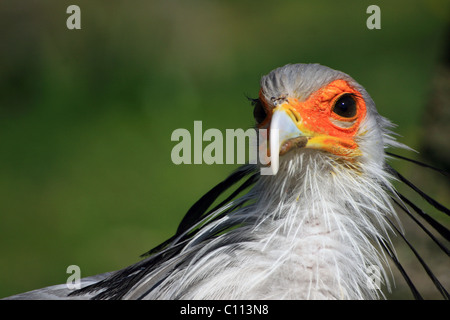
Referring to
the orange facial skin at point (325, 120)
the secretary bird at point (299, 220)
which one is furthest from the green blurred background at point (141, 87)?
the orange facial skin at point (325, 120)

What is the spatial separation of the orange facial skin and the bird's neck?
2.1 inches

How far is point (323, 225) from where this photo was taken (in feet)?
5.28

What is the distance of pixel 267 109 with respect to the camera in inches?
66.6

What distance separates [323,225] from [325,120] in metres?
0.30

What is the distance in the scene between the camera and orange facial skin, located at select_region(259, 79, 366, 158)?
5.37 ft

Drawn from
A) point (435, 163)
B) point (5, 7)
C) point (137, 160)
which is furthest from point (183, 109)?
point (435, 163)

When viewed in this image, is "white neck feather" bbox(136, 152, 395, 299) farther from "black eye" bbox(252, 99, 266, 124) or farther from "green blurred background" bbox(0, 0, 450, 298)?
"green blurred background" bbox(0, 0, 450, 298)

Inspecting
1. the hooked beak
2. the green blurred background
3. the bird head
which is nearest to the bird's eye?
the bird head

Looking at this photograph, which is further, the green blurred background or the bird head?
the green blurred background

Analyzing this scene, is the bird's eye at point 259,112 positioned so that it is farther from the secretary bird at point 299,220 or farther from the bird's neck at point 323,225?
the bird's neck at point 323,225

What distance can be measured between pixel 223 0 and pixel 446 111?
8.30 feet

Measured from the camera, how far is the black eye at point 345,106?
1.72 meters
